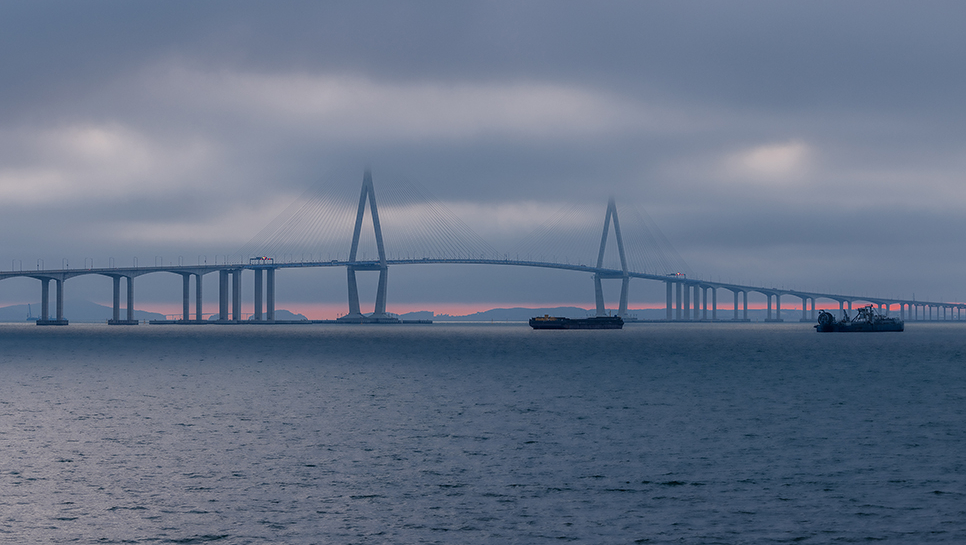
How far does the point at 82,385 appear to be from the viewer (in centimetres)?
5309

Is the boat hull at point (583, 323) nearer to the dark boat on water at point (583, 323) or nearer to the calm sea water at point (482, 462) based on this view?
the dark boat on water at point (583, 323)

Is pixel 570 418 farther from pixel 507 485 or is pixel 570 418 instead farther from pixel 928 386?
pixel 928 386

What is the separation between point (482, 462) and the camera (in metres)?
26.0

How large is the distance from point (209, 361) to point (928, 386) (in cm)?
5378

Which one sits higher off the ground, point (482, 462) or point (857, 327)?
point (482, 462)

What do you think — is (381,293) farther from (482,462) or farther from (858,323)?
(482,462)

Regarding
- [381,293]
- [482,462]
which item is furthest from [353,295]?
[482,462]

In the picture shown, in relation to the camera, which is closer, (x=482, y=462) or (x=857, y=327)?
(x=482, y=462)

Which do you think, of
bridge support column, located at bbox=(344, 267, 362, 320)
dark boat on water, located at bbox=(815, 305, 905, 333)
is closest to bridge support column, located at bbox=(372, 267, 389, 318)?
bridge support column, located at bbox=(344, 267, 362, 320)

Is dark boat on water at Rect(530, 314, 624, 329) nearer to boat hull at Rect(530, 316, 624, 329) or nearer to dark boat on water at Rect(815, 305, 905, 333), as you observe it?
boat hull at Rect(530, 316, 624, 329)

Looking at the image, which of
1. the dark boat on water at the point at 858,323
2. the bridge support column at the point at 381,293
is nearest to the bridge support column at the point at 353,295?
Answer: the bridge support column at the point at 381,293

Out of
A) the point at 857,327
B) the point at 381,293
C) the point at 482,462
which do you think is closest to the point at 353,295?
the point at 381,293

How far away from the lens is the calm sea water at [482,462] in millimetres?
18625

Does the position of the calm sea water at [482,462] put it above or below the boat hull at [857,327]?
above
